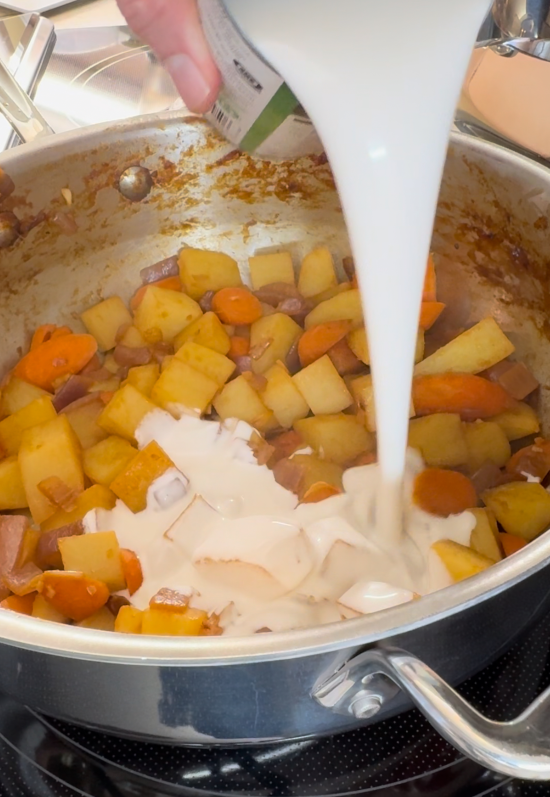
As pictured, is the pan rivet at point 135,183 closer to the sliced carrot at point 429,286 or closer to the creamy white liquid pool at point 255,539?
the creamy white liquid pool at point 255,539

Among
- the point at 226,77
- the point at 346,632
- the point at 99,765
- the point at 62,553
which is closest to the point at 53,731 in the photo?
the point at 99,765

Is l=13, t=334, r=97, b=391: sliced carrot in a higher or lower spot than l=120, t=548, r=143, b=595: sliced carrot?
higher

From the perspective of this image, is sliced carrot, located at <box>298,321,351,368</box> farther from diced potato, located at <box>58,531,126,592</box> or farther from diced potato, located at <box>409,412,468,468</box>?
diced potato, located at <box>58,531,126,592</box>

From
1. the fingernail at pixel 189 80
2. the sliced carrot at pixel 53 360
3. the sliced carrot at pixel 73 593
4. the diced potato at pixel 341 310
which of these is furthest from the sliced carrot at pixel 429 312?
the sliced carrot at pixel 73 593

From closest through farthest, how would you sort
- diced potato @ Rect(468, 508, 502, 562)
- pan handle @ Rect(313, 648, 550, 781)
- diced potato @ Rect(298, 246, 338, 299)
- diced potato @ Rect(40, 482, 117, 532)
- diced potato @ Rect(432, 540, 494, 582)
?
pan handle @ Rect(313, 648, 550, 781)
diced potato @ Rect(432, 540, 494, 582)
diced potato @ Rect(468, 508, 502, 562)
diced potato @ Rect(40, 482, 117, 532)
diced potato @ Rect(298, 246, 338, 299)

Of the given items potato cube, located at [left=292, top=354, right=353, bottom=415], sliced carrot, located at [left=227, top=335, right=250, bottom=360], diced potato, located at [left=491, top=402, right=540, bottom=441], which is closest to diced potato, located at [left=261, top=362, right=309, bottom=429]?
potato cube, located at [left=292, top=354, right=353, bottom=415]

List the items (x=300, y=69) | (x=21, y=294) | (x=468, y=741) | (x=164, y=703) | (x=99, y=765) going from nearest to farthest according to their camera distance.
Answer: (x=468, y=741)
(x=164, y=703)
(x=99, y=765)
(x=300, y=69)
(x=21, y=294)

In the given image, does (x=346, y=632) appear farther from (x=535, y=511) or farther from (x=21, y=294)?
(x=21, y=294)
